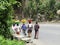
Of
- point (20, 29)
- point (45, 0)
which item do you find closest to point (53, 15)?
point (45, 0)

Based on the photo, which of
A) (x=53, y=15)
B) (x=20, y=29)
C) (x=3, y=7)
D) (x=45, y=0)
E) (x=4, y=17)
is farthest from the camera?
(x=45, y=0)

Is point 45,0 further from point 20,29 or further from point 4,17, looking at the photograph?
point 4,17

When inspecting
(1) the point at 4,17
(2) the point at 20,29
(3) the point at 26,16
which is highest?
(1) the point at 4,17

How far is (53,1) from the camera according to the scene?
46.4 meters

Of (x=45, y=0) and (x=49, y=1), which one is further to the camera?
(x=45, y=0)

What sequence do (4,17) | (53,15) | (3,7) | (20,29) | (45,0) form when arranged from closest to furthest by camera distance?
(3,7), (4,17), (20,29), (53,15), (45,0)

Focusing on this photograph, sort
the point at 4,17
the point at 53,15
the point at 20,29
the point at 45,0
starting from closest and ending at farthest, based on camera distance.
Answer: the point at 4,17, the point at 20,29, the point at 53,15, the point at 45,0

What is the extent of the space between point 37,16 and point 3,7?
3239cm

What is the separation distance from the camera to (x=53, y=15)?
4612 cm

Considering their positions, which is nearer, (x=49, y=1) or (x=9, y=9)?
(x=9, y=9)

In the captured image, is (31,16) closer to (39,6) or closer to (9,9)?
(39,6)

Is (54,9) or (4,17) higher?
(4,17)

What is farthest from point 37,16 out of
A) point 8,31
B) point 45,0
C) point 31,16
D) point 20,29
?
point 8,31

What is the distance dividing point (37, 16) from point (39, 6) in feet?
7.59
